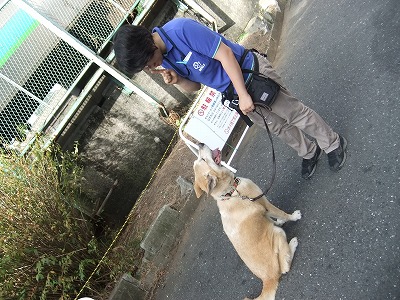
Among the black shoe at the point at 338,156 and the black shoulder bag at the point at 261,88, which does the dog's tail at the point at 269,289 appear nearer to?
the black shoe at the point at 338,156

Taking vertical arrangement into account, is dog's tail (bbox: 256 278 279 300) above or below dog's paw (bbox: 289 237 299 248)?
below

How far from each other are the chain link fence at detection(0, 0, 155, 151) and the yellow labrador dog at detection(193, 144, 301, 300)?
3582mm

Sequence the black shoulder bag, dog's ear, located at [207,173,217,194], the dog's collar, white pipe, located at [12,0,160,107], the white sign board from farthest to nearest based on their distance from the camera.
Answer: white pipe, located at [12,0,160,107] → the white sign board → the dog's collar → dog's ear, located at [207,173,217,194] → the black shoulder bag

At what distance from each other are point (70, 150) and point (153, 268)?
2.60 m

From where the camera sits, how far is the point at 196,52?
314 cm

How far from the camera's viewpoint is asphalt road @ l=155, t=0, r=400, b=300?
3.42 meters

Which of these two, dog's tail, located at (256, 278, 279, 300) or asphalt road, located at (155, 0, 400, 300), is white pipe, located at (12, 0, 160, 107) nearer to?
asphalt road, located at (155, 0, 400, 300)

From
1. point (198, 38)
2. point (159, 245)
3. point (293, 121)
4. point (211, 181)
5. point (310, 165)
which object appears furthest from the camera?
point (159, 245)

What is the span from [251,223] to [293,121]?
3.88 ft

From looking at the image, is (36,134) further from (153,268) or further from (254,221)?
(254,221)

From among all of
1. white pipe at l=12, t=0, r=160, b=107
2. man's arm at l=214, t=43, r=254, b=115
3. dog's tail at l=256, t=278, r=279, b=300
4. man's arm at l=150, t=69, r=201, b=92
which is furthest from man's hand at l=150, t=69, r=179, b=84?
white pipe at l=12, t=0, r=160, b=107

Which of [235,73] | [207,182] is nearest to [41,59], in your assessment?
[207,182]

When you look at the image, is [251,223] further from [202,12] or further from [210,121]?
[202,12]

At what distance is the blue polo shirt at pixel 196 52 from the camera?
9.90ft
